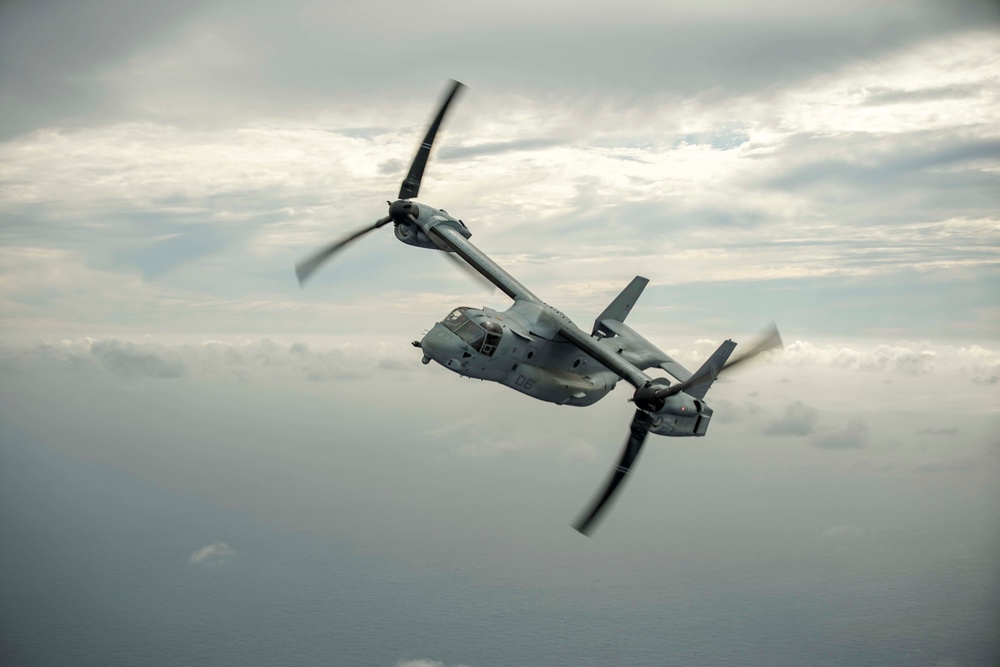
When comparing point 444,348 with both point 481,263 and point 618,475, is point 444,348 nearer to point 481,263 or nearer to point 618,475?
point 481,263

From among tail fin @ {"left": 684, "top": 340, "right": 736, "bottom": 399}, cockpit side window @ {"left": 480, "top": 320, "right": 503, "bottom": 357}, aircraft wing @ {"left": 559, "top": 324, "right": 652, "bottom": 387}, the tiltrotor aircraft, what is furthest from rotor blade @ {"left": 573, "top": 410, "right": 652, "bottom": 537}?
cockpit side window @ {"left": 480, "top": 320, "right": 503, "bottom": 357}

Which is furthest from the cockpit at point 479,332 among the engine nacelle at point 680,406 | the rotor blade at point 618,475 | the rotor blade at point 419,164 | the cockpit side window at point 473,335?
the rotor blade at point 419,164

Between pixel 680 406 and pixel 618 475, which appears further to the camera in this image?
pixel 618 475

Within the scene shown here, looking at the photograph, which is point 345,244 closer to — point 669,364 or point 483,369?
point 483,369

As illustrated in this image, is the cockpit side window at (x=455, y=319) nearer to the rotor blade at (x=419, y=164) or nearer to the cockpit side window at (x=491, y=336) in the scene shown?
the cockpit side window at (x=491, y=336)

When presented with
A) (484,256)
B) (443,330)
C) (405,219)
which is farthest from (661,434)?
(405,219)

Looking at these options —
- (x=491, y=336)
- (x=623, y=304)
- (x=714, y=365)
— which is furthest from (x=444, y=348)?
(x=623, y=304)
